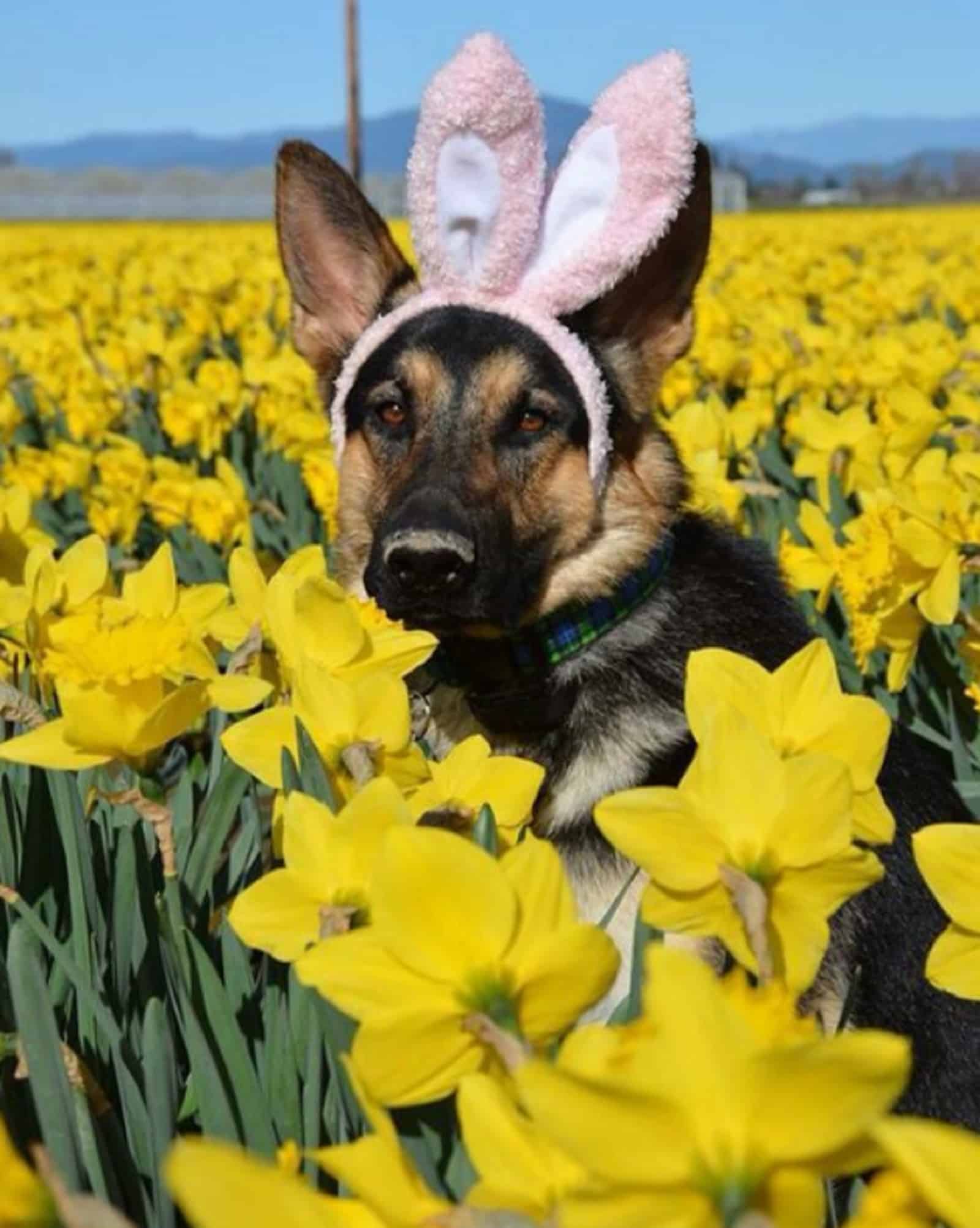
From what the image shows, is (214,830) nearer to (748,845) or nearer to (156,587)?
(156,587)

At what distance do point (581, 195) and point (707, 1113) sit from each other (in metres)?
2.09

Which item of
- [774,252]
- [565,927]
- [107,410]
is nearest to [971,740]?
[565,927]

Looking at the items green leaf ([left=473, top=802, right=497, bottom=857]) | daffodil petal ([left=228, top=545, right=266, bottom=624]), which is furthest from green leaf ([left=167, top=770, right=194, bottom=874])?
green leaf ([left=473, top=802, right=497, bottom=857])

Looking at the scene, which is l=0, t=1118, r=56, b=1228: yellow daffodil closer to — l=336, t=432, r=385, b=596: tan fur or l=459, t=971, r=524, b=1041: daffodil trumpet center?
l=459, t=971, r=524, b=1041: daffodil trumpet center

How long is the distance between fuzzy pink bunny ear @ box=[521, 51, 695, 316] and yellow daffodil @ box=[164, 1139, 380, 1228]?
2011 millimetres

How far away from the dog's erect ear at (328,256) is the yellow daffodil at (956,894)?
1.94 meters

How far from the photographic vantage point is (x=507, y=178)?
2605 millimetres

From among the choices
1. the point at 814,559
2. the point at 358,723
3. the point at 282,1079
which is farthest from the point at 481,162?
the point at 282,1079

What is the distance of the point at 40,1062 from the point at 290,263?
78.2 inches

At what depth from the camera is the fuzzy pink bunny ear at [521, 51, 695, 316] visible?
2.52 metres

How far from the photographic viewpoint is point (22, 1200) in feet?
2.46

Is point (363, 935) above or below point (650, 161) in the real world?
below

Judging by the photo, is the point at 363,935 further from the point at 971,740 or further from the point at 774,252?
the point at 774,252

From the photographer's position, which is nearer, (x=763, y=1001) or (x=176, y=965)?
(x=763, y=1001)
